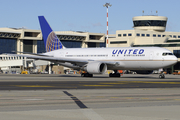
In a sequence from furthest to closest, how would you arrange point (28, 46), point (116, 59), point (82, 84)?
point (28, 46) < point (116, 59) < point (82, 84)

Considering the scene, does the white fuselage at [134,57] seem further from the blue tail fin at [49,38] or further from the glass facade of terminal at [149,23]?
the glass facade of terminal at [149,23]

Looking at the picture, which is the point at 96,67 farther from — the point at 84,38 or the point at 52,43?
the point at 84,38

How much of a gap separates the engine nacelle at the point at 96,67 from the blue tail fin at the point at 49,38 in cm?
1069

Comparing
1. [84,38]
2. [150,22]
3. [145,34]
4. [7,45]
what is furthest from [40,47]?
[150,22]

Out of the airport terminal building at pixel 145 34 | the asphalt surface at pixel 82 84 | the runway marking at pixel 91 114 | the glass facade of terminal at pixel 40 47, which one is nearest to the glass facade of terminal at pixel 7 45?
the glass facade of terminal at pixel 40 47

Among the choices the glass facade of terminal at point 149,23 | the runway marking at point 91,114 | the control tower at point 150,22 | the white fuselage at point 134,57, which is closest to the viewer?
the runway marking at point 91,114

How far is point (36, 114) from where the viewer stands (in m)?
10.7

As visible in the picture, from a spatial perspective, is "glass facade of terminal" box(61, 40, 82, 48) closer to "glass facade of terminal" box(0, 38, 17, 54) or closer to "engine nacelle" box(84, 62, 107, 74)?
"glass facade of terminal" box(0, 38, 17, 54)

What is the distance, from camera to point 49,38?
53250 mm

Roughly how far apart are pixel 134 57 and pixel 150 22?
82.0 m

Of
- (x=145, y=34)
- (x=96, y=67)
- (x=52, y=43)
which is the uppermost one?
(x=145, y=34)

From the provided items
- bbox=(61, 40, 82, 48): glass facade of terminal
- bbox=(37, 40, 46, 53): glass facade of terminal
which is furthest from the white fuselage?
bbox=(61, 40, 82, 48): glass facade of terminal

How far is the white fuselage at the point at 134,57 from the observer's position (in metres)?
40.3

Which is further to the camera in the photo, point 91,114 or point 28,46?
point 28,46
